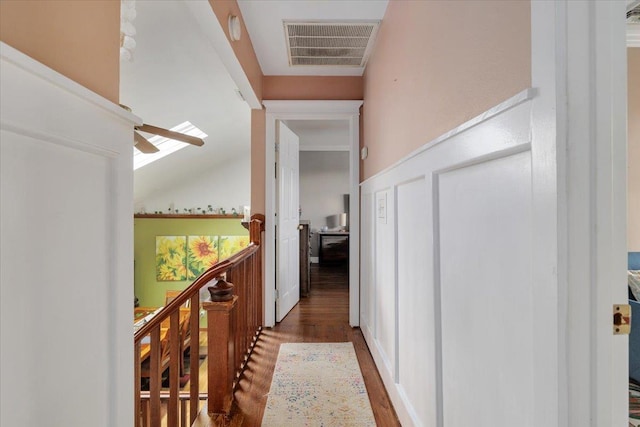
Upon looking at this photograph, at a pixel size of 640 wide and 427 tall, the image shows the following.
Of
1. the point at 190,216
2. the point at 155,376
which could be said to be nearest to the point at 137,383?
the point at 155,376

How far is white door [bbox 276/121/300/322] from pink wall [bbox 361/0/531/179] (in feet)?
4.06

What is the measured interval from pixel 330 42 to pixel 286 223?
1.72 meters

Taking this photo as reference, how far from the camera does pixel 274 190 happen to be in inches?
116

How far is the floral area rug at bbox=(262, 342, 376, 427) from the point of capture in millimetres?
1648

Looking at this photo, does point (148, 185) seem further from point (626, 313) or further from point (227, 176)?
point (626, 313)

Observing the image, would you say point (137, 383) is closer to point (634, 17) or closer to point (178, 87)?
point (634, 17)

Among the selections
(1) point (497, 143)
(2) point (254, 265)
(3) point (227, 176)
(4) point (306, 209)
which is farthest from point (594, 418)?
(4) point (306, 209)

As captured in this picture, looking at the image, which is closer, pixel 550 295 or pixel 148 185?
pixel 550 295

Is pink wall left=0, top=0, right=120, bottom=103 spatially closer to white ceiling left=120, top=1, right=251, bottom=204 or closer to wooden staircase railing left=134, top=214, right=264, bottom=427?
wooden staircase railing left=134, top=214, right=264, bottom=427

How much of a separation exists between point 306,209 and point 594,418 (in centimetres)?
620

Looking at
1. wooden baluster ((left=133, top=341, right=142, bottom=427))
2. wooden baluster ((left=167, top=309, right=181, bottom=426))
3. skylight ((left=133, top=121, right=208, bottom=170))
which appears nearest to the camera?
wooden baluster ((left=133, top=341, right=142, bottom=427))

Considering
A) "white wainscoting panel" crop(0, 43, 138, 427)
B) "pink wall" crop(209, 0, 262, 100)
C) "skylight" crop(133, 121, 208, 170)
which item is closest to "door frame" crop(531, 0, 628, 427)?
"white wainscoting panel" crop(0, 43, 138, 427)

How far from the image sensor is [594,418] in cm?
54

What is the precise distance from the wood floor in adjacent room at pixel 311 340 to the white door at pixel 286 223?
0.21 meters
